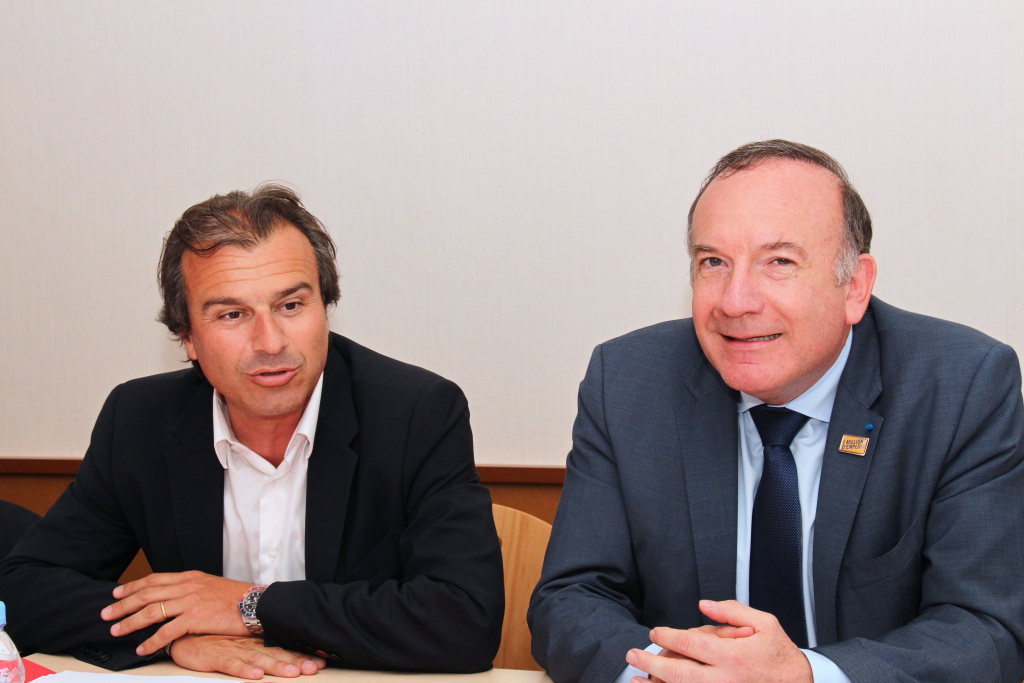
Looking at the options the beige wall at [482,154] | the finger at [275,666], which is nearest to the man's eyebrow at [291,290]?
the finger at [275,666]

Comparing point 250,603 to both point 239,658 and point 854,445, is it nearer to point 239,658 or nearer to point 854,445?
point 239,658

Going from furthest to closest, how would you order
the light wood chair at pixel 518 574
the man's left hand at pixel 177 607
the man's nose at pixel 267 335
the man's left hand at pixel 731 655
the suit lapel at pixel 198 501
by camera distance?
the light wood chair at pixel 518 574 → the suit lapel at pixel 198 501 → the man's nose at pixel 267 335 → the man's left hand at pixel 177 607 → the man's left hand at pixel 731 655

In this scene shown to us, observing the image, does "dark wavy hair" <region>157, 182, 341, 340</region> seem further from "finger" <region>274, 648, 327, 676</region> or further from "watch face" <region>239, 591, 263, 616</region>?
"finger" <region>274, 648, 327, 676</region>

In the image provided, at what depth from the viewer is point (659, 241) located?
9.75 feet

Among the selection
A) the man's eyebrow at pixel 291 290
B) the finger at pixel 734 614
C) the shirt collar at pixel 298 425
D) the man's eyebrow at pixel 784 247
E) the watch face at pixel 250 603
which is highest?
the man's eyebrow at pixel 784 247

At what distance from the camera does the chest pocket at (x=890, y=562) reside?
1.71m

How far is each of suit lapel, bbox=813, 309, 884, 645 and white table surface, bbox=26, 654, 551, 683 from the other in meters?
0.59

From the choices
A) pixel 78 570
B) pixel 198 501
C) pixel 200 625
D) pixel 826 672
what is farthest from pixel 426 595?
pixel 78 570

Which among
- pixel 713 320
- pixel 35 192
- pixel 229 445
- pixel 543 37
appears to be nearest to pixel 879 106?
pixel 543 37

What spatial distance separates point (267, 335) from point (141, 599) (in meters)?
0.62

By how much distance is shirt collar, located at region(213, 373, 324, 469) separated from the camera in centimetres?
217

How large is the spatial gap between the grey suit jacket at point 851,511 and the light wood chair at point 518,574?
0.36 meters

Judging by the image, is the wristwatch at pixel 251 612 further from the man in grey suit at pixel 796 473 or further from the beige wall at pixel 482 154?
the beige wall at pixel 482 154

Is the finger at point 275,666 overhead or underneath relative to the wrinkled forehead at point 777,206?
underneath
